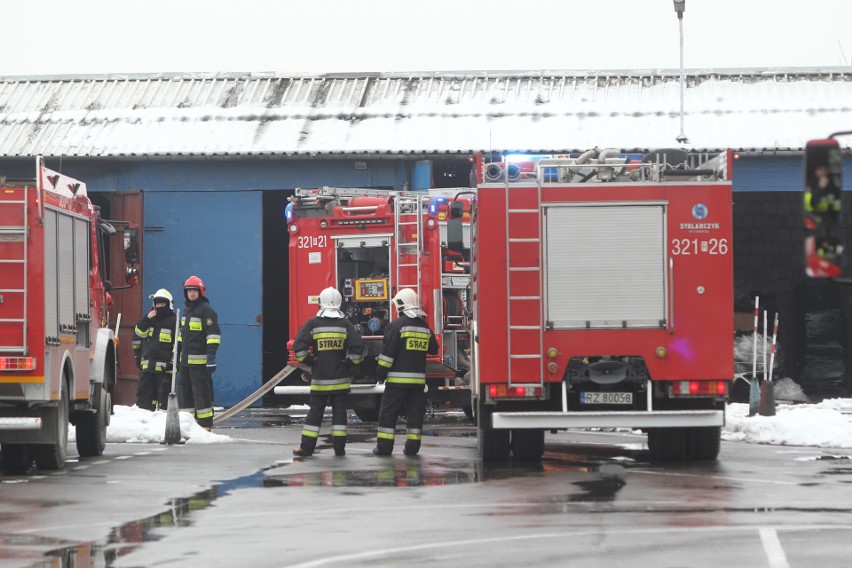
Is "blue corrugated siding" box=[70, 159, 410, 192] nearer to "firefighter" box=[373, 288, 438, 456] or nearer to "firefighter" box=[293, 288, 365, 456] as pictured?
"firefighter" box=[293, 288, 365, 456]

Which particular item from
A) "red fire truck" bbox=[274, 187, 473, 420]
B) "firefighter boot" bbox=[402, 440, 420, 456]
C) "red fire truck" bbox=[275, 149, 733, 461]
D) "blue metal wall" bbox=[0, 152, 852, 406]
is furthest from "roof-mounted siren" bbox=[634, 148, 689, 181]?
"blue metal wall" bbox=[0, 152, 852, 406]

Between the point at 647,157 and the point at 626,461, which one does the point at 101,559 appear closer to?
the point at 626,461

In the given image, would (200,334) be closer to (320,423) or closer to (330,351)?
A: (330,351)

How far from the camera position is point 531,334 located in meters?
15.5

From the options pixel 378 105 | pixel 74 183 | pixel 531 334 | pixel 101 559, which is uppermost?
pixel 378 105

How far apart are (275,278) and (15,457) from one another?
1436 centimetres

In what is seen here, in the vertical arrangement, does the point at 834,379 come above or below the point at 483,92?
below

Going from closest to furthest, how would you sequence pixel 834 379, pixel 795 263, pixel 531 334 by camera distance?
1. pixel 531 334
2. pixel 834 379
3. pixel 795 263

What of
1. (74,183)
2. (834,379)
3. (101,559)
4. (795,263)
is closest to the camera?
(101,559)

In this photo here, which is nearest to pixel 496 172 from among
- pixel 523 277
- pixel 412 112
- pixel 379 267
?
pixel 523 277

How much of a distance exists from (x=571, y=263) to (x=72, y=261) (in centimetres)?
505

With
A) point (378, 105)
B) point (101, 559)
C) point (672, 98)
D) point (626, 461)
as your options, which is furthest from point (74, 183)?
point (672, 98)

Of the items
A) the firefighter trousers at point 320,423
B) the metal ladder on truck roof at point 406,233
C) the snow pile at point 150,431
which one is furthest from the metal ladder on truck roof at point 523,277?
the metal ladder on truck roof at point 406,233

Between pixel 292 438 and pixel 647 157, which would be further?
pixel 292 438
